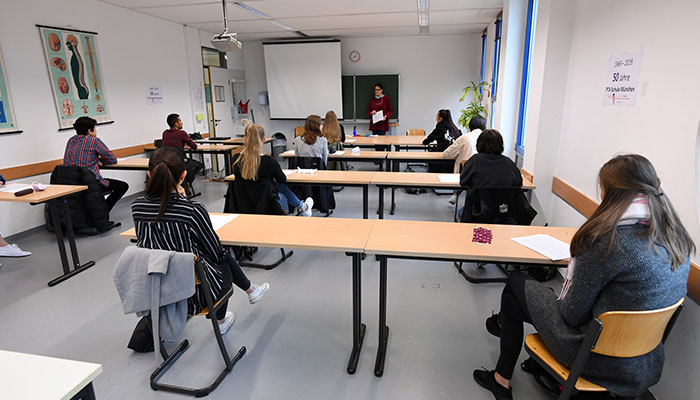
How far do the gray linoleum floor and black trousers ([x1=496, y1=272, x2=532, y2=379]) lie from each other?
0.75 ft

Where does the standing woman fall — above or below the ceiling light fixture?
below

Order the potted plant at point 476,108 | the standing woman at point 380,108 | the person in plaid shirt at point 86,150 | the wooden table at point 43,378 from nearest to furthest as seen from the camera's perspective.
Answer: the wooden table at point 43,378 → the person in plaid shirt at point 86,150 → the potted plant at point 476,108 → the standing woman at point 380,108

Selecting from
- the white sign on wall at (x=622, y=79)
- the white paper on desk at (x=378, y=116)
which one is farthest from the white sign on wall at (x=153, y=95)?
the white sign on wall at (x=622, y=79)

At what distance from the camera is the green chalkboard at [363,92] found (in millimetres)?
8703

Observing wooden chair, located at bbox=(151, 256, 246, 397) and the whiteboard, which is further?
the whiteboard

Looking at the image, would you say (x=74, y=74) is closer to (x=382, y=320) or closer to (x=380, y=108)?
(x=382, y=320)

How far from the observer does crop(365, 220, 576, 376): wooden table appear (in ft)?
6.15

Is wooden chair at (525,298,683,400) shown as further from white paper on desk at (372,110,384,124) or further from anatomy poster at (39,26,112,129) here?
white paper on desk at (372,110,384,124)

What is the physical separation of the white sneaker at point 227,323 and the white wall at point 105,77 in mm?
3232

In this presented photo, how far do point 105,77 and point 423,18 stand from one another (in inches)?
193

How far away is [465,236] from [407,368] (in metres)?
0.80

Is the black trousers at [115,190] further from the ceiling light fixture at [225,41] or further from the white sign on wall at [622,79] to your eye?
the white sign on wall at [622,79]

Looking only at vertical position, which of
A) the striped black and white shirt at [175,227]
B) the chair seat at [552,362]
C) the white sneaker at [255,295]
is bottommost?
the white sneaker at [255,295]

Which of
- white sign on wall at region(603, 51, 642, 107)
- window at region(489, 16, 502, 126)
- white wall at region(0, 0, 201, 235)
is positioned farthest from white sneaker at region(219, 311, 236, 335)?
window at region(489, 16, 502, 126)
